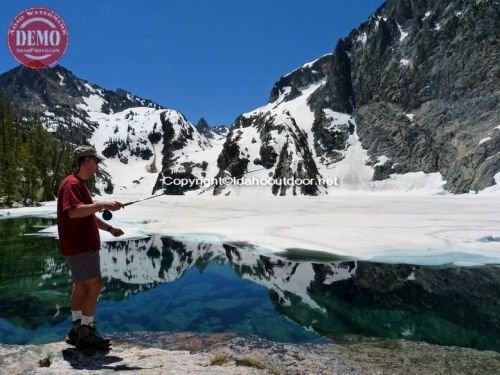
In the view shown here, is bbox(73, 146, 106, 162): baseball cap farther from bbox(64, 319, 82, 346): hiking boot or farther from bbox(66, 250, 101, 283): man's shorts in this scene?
bbox(64, 319, 82, 346): hiking boot

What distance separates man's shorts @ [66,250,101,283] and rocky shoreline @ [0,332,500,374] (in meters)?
1.18

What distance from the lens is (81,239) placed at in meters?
5.81

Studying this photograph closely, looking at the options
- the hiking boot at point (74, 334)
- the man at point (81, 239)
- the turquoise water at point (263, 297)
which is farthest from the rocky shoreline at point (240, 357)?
the turquoise water at point (263, 297)

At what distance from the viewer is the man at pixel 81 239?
18.5 feet

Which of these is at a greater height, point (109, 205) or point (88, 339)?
point (109, 205)

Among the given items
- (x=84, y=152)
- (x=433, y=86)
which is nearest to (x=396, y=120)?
(x=433, y=86)

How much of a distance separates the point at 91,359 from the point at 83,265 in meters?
1.40

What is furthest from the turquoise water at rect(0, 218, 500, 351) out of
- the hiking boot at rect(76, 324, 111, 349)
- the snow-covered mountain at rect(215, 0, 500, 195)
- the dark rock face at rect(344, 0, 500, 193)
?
the dark rock face at rect(344, 0, 500, 193)

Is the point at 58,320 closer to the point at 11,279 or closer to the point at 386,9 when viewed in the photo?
the point at 11,279

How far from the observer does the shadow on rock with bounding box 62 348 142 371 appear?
17.7 feet

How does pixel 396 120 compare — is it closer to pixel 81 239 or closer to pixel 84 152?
pixel 84 152

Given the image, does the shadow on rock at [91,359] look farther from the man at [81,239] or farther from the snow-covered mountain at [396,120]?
the snow-covered mountain at [396,120]

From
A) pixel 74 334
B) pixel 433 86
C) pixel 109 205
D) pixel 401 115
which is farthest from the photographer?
pixel 401 115

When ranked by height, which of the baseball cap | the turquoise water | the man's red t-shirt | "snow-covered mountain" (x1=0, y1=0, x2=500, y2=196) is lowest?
the turquoise water
